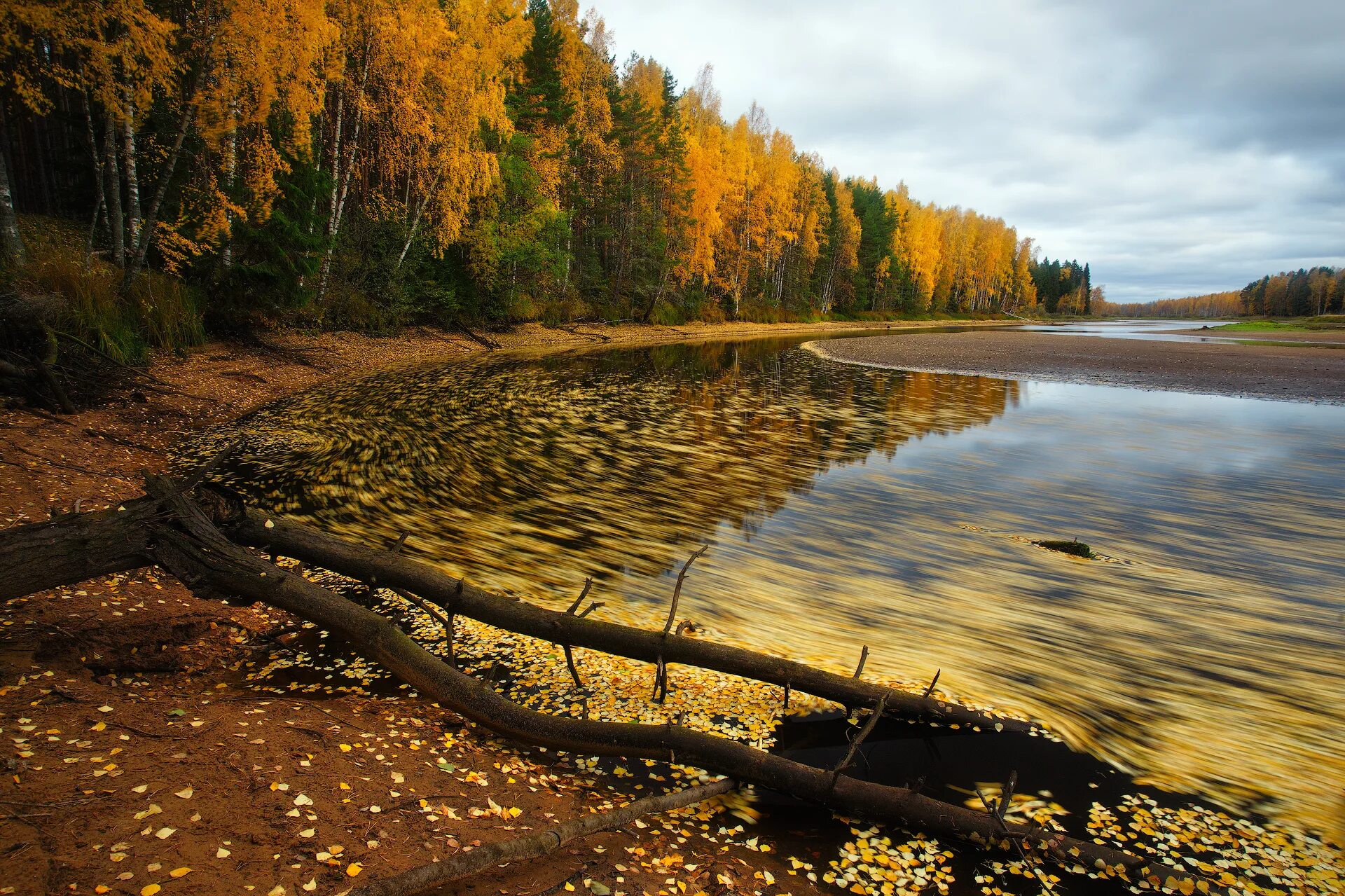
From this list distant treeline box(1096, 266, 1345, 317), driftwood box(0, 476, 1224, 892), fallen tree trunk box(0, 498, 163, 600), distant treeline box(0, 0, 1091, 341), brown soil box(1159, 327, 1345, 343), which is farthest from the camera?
distant treeline box(1096, 266, 1345, 317)

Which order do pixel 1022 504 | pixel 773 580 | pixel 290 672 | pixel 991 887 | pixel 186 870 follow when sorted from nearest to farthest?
pixel 186 870, pixel 991 887, pixel 290 672, pixel 773 580, pixel 1022 504

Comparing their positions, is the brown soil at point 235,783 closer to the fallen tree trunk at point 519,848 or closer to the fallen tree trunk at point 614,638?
the fallen tree trunk at point 519,848

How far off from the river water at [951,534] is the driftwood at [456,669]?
5.17ft

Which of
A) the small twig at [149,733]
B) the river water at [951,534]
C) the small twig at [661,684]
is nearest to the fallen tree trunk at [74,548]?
the small twig at [149,733]

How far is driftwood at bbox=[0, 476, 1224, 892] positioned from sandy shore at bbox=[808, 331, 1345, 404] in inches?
1122

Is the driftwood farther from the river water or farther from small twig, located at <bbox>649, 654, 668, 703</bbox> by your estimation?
the river water

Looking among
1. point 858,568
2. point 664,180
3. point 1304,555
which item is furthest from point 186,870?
point 664,180

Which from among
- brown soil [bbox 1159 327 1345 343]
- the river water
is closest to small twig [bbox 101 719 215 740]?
the river water

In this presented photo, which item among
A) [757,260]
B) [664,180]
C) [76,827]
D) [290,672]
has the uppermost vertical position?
[664,180]

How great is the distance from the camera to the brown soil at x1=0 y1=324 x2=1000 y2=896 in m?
3.02

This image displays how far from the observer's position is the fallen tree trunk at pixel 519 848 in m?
2.83

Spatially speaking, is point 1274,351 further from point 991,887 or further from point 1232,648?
point 991,887

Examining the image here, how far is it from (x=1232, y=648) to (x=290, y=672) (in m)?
9.19

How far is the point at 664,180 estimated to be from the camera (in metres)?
49.9
